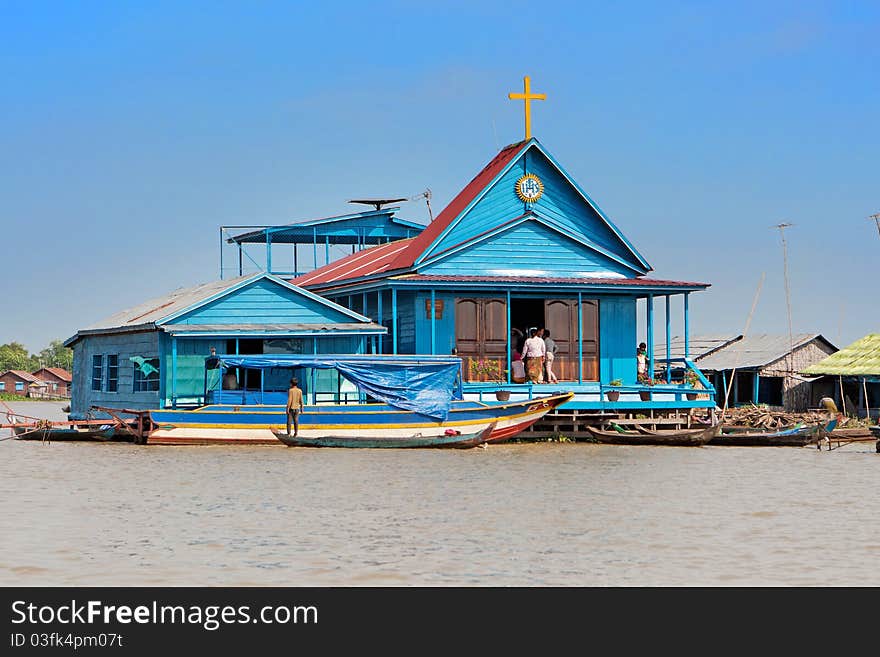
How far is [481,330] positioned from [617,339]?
4343 millimetres

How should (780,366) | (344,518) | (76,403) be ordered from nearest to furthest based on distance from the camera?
(344,518)
(76,403)
(780,366)

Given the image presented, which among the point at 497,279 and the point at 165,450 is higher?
the point at 497,279

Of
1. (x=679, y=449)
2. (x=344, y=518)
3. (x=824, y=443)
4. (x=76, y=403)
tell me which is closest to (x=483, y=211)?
(x=679, y=449)

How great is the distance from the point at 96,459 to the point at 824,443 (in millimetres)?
20374

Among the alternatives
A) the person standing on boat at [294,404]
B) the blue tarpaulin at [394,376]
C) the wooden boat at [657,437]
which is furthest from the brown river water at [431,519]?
the wooden boat at [657,437]

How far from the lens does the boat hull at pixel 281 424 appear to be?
32906 mm

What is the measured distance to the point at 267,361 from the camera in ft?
109

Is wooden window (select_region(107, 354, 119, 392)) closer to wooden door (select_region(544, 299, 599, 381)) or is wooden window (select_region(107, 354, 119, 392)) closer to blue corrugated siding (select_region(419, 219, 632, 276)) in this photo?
blue corrugated siding (select_region(419, 219, 632, 276))

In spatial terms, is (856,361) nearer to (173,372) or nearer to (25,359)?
(173,372)

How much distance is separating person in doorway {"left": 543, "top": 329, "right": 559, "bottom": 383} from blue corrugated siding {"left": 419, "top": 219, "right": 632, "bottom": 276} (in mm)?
2026

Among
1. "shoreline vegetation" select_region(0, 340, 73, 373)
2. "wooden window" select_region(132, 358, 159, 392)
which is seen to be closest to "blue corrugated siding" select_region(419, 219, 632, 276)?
"wooden window" select_region(132, 358, 159, 392)

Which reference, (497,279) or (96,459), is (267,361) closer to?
(96,459)
